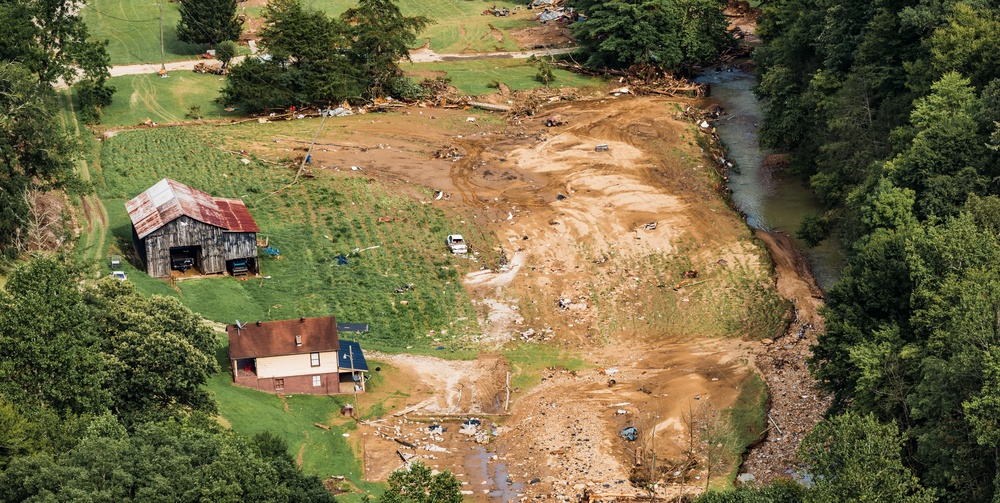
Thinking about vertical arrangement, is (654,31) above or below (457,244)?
above

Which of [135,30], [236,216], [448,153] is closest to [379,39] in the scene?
[448,153]

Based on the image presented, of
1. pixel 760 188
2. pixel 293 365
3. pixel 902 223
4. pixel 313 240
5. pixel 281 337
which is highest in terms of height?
pixel 760 188

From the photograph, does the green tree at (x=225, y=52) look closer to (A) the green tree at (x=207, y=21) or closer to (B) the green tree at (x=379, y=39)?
(A) the green tree at (x=207, y=21)

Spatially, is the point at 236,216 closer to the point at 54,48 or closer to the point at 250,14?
the point at 54,48

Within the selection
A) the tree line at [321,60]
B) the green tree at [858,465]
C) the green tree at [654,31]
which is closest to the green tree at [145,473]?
the green tree at [858,465]

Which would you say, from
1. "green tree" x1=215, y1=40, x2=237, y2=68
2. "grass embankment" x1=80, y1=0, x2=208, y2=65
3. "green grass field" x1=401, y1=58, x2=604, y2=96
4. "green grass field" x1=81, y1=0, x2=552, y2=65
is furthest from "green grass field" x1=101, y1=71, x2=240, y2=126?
"green grass field" x1=401, y1=58, x2=604, y2=96

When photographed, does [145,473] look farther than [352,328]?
No
